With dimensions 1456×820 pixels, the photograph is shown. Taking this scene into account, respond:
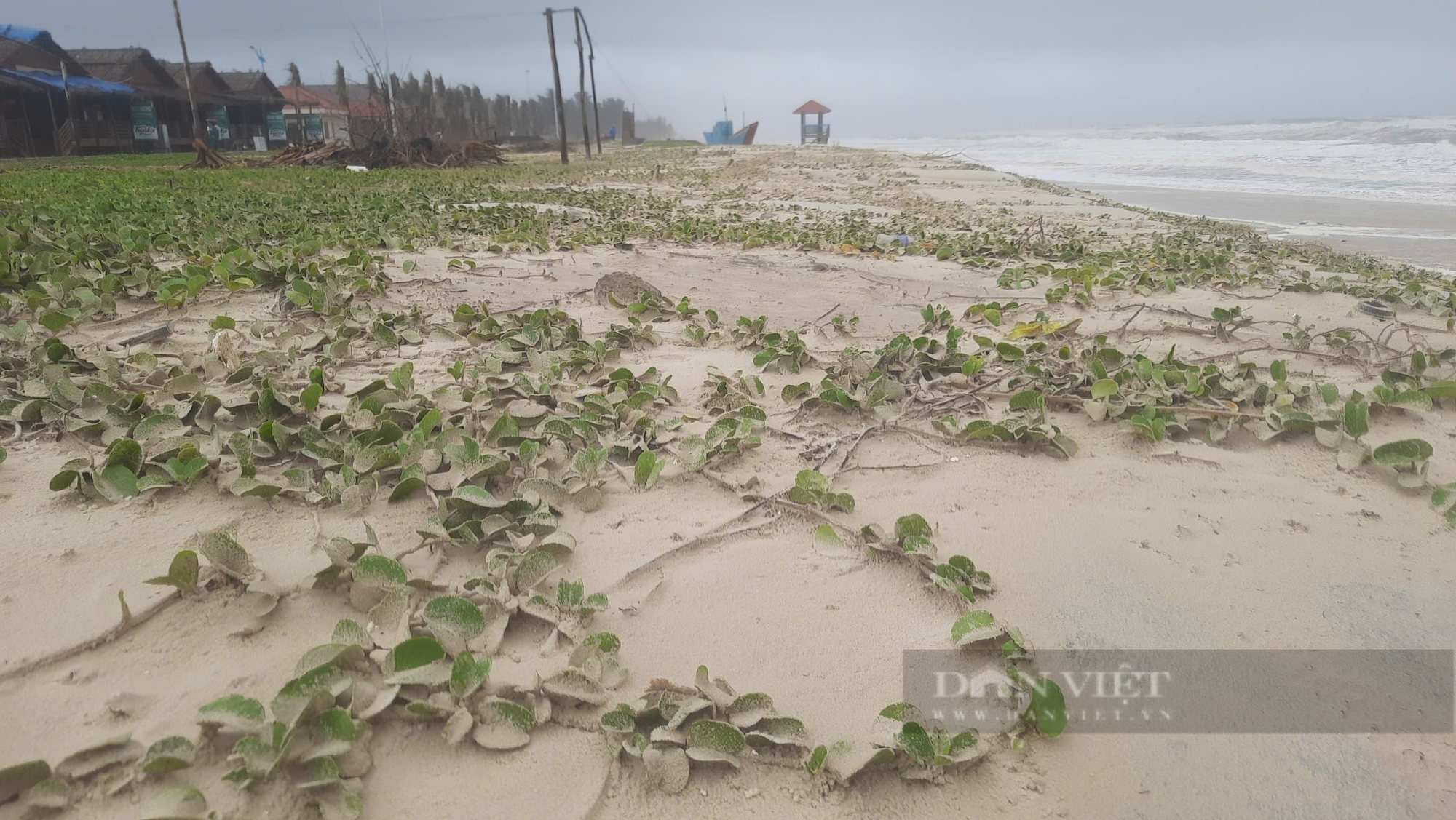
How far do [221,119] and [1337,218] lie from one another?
36.6 metres

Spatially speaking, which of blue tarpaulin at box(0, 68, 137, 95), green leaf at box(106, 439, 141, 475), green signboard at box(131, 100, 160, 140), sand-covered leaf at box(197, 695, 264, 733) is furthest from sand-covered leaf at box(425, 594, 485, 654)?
green signboard at box(131, 100, 160, 140)

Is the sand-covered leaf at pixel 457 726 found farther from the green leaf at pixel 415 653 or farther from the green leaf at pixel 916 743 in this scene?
the green leaf at pixel 916 743

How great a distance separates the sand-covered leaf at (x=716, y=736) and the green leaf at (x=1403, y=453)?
75.9 inches

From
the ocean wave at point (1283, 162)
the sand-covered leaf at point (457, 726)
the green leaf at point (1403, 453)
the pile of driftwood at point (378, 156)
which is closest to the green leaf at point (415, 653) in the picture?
the sand-covered leaf at point (457, 726)

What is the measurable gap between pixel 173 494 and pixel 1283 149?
91.2ft

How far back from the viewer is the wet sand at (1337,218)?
773 centimetres

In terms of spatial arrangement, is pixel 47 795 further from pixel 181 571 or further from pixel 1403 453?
pixel 1403 453

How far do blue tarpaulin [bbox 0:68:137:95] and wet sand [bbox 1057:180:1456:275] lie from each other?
2797cm

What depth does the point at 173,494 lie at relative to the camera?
1.84 meters

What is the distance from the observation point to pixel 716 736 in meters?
1.23

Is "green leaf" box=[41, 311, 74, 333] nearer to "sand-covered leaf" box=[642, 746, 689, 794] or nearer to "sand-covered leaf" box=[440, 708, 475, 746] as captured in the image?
"sand-covered leaf" box=[440, 708, 475, 746]

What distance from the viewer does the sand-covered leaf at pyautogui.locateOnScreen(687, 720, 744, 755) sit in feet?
4.01

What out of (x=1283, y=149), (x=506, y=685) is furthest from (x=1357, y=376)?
(x=1283, y=149)

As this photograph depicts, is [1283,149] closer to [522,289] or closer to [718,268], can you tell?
[718,268]
